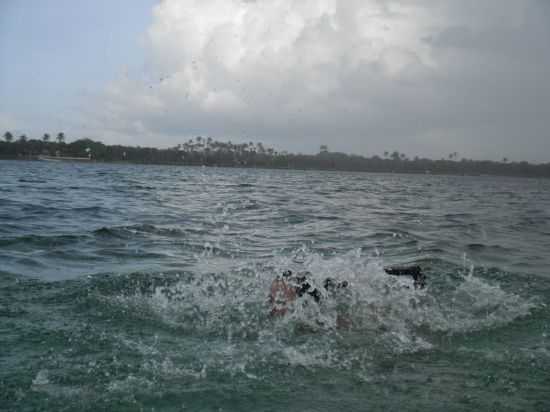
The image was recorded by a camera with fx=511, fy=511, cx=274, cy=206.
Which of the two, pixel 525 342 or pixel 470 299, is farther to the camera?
pixel 470 299

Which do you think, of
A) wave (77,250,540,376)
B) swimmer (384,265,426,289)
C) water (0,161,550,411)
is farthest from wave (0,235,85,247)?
swimmer (384,265,426,289)

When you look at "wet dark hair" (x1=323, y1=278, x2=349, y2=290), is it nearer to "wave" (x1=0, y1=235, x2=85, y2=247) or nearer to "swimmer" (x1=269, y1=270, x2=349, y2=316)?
"swimmer" (x1=269, y1=270, x2=349, y2=316)

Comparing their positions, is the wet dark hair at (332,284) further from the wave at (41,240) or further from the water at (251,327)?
the wave at (41,240)

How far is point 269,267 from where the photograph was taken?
1058cm

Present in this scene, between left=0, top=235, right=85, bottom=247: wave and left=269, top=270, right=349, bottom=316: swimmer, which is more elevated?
left=269, top=270, right=349, bottom=316: swimmer

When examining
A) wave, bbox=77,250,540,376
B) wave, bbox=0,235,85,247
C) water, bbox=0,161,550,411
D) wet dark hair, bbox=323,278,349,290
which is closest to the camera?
water, bbox=0,161,550,411

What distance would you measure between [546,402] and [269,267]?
626cm

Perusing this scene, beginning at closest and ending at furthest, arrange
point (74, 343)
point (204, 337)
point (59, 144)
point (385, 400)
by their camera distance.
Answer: point (385, 400) < point (74, 343) < point (204, 337) < point (59, 144)

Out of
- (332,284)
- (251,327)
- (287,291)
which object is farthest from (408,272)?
(251,327)

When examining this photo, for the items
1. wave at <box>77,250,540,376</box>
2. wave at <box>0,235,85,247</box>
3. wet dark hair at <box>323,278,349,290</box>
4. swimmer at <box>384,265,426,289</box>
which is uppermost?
swimmer at <box>384,265,426,289</box>

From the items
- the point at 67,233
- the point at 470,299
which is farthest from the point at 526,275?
the point at 67,233

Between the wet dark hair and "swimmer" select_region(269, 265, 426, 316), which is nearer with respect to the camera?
"swimmer" select_region(269, 265, 426, 316)

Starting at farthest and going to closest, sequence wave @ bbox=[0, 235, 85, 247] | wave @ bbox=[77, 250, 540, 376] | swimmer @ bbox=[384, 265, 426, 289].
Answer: wave @ bbox=[0, 235, 85, 247] < swimmer @ bbox=[384, 265, 426, 289] < wave @ bbox=[77, 250, 540, 376]

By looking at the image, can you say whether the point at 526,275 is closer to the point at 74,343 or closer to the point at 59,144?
the point at 74,343
